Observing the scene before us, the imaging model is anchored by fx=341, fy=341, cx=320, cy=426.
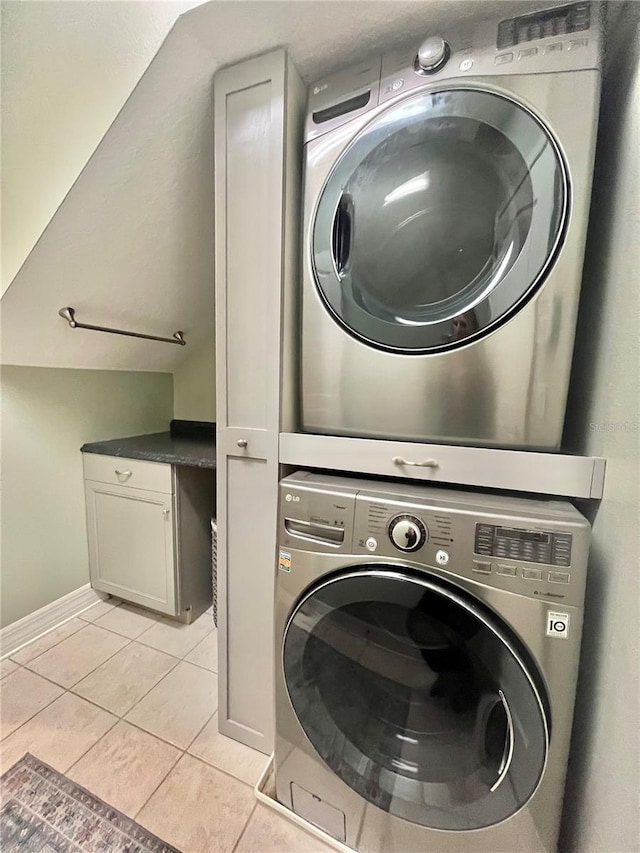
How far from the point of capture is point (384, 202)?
0.82 metres

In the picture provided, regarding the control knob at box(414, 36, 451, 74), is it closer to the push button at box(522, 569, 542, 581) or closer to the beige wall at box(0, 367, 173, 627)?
the push button at box(522, 569, 542, 581)

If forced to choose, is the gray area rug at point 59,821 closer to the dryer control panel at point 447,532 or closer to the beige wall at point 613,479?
the dryer control panel at point 447,532

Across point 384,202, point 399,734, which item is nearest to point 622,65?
point 384,202

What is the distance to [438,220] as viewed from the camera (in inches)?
30.5

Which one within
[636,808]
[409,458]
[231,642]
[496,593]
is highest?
[409,458]

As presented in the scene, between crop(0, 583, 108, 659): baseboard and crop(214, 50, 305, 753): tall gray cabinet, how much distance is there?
1.11 m

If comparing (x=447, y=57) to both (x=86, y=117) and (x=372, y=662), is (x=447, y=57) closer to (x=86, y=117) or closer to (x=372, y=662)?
(x=86, y=117)

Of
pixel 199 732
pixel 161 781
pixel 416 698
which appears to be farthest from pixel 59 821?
pixel 416 698

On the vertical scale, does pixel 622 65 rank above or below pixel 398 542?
above

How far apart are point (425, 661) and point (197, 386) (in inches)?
73.6

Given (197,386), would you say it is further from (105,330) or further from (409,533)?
(409,533)

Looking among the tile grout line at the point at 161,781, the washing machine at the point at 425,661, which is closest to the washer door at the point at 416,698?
the washing machine at the point at 425,661

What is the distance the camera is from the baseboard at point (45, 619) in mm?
1461

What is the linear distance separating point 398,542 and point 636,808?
501 mm
